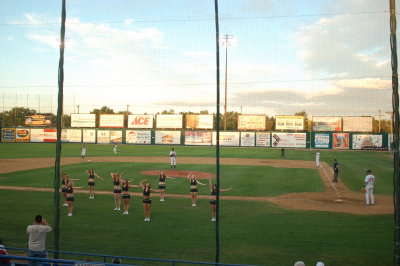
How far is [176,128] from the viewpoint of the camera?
47812 millimetres

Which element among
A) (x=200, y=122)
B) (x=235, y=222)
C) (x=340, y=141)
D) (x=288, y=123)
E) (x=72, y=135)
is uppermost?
(x=200, y=122)

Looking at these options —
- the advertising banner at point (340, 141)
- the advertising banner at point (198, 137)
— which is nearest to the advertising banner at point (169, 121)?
the advertising banner at point (198, 137)

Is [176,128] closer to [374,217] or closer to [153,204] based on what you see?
[153,204]

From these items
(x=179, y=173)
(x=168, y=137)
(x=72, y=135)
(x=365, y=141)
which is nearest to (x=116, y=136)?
(x=72, y=135)

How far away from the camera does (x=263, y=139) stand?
45500mm

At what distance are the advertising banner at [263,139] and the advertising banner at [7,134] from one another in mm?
34419

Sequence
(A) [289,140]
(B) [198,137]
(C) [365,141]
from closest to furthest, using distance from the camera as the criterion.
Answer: (C) [365,141] < (A) [289,140] < (B) [198,137]

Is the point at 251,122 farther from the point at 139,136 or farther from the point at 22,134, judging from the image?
the point at 22,134

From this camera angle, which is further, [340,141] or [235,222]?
[340,141]

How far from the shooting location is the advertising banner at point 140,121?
48125 millimetres

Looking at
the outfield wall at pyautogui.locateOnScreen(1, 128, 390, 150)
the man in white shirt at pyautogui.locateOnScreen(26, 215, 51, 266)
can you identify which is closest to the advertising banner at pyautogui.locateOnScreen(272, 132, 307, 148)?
the outfield wall at pyautogui.locateOnScreen(1, 128, 390, 150)

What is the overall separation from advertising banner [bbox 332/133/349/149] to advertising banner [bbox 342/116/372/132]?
1.48 meters

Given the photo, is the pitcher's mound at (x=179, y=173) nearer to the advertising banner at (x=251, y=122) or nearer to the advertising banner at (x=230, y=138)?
the advertising banner at (x=251, y=122)

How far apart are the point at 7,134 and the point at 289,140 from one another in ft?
128
